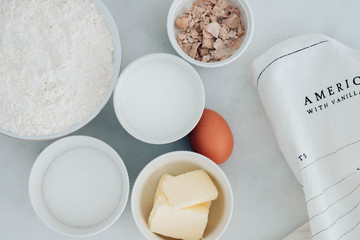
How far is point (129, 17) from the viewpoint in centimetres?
95

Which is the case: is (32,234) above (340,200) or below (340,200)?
below

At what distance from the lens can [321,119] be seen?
879 millimetres

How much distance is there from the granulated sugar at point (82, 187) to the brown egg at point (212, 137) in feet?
0.61

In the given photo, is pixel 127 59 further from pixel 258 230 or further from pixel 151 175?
pixel 258 230

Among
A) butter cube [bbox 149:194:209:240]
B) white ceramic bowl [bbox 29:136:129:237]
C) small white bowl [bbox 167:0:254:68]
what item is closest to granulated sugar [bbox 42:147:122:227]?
white ceramic bowl [bbox 29:136:129:237]

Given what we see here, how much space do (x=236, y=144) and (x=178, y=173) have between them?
0.54 feet

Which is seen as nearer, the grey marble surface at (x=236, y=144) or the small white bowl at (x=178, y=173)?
the small white bowl at (x=178, y=173)

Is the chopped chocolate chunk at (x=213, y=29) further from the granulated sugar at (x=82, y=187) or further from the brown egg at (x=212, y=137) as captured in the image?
the granulated sugar at (x=82, y=187)

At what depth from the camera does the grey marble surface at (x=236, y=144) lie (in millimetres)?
907

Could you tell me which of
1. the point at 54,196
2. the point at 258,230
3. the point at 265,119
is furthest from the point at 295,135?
the point at 54,196

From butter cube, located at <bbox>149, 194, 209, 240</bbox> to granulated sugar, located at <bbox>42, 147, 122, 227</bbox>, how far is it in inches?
4.2

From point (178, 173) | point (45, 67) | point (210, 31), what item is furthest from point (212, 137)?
point (45, 67)

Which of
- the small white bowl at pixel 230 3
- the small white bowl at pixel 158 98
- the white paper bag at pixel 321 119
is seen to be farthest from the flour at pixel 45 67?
the white paper bag at pixel 321 119

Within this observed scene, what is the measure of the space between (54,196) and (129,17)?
17.4 inches
